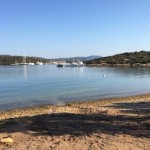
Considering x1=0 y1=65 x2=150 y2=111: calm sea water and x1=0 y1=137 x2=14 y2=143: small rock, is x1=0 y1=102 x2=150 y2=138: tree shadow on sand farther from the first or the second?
x1=0 y1=65 x2=150 y2=111: calm sea water

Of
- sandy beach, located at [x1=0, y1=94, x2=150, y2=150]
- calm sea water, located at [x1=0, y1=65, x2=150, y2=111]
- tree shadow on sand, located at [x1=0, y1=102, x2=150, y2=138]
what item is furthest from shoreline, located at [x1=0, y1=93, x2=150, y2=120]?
sandy beach, located at [x1=0, y1=94, x2=150, y2=150]

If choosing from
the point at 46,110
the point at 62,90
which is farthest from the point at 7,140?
the point at 62,90

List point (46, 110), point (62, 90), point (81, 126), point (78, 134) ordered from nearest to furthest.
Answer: point (78, 134), point (81, 126), point (46, 110), point (62, 90)

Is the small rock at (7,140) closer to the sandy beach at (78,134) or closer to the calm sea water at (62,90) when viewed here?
the sandy beach at (78,134)

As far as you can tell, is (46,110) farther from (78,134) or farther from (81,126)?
(78,134)

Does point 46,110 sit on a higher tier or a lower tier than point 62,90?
higher

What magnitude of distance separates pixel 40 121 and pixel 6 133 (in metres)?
2.64

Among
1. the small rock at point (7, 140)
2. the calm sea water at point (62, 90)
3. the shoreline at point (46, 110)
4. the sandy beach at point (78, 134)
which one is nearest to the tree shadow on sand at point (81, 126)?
the sandy beach at point (78, 134)

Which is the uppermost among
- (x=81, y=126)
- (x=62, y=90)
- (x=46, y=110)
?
(x=81, y=126)

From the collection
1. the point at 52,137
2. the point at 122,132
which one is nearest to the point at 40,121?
the point at 52,137

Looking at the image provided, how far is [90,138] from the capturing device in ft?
39.5

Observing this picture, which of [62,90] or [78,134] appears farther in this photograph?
[62,90]

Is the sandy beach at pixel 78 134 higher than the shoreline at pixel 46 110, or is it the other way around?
the sandy beach at pixel 78 134

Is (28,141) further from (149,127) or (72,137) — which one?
(149,127)
